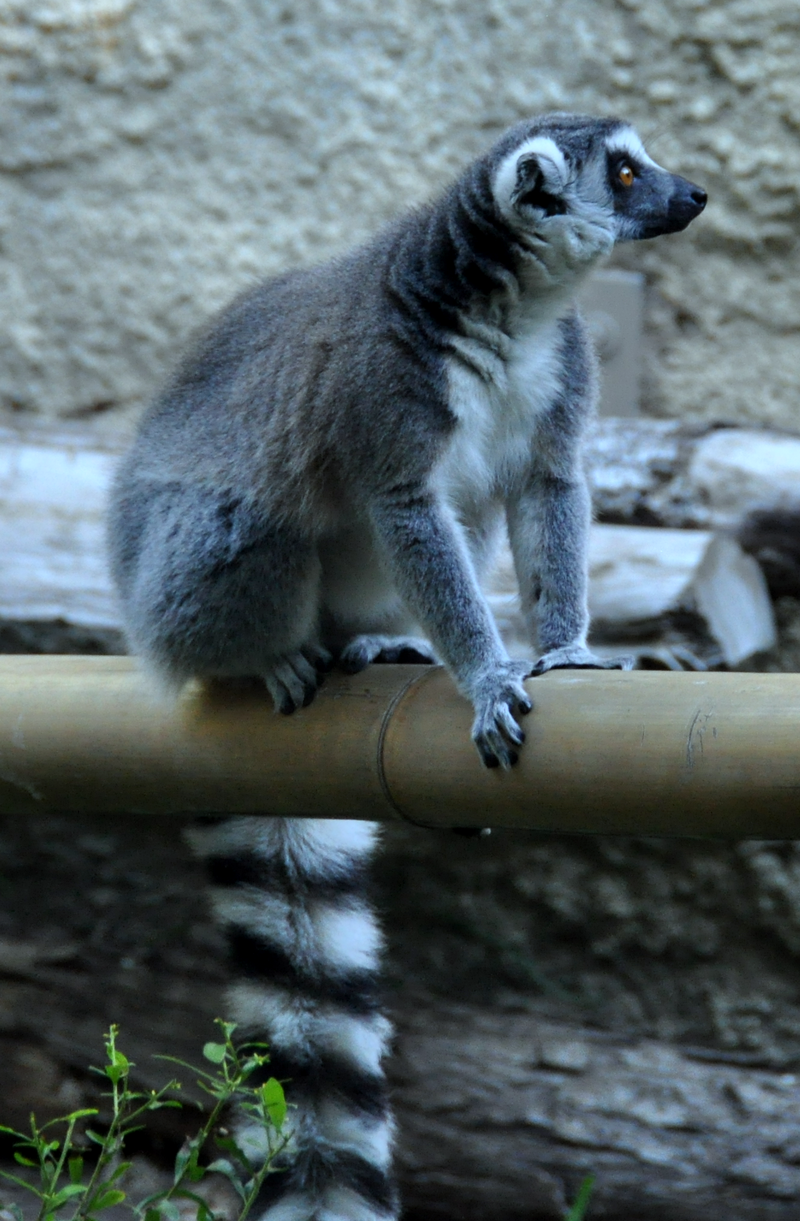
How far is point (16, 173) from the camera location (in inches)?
186

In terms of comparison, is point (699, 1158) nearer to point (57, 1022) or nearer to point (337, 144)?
point (57, 1022)

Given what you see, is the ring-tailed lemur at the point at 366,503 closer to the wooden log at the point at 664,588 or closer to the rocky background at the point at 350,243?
the wooden log at the point at 664,588

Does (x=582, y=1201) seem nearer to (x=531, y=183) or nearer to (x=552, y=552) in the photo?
(x=552, y=552)

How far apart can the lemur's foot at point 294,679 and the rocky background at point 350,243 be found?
4.10ft

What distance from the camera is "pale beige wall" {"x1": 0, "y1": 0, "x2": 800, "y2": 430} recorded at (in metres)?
4.58

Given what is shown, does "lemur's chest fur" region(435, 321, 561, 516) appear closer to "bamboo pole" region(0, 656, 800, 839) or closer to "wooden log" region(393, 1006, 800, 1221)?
"bamboo pole" region(0, 656, 800, 839)

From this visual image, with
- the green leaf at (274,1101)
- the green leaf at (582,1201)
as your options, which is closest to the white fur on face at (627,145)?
the green leaf at (274,1101)

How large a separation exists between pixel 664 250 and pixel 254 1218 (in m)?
3.45

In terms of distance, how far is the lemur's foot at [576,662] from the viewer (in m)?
2.29

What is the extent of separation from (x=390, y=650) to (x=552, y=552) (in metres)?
0.38

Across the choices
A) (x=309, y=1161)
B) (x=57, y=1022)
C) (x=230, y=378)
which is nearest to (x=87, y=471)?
(x=230, y=378)

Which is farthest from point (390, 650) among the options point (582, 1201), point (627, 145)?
point (582, 1201)

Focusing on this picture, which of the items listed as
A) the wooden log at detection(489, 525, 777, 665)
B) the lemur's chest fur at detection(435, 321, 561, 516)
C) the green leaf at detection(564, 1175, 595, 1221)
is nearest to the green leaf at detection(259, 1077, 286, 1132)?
the lemur's chest fur at detection(435, 321, 561, 516)

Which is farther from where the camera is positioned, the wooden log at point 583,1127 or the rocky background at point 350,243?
the rocky background at point 350,243
